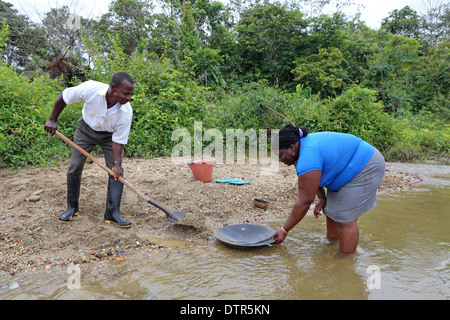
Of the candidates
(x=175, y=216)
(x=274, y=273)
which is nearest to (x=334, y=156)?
(x=274, y=273)

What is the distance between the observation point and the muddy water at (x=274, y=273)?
2346 mm

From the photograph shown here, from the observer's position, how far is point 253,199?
4473mm

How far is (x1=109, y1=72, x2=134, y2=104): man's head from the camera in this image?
2900 millimetres

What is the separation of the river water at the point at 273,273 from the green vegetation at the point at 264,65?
3826 millimetres

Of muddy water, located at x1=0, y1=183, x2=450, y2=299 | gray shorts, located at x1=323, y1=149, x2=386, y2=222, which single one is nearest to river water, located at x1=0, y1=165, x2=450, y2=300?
muddy water, located at x1=0, y1=183, x2=450, y2=299

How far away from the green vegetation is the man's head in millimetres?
3439

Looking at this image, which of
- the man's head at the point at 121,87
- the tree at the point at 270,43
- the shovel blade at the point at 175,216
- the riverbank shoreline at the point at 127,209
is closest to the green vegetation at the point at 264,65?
the tree at the point at 270,43

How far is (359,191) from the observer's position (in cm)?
271

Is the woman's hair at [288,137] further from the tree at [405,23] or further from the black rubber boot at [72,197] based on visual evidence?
the tree at [405,23]

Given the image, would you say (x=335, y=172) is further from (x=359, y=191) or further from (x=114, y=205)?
(x=114, y=205)

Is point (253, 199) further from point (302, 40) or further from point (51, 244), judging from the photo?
point (302, 40)

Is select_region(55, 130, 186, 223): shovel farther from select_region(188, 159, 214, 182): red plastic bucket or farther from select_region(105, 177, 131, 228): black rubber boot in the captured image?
select_region(188, 159, 214, 182): red plastic bucket
